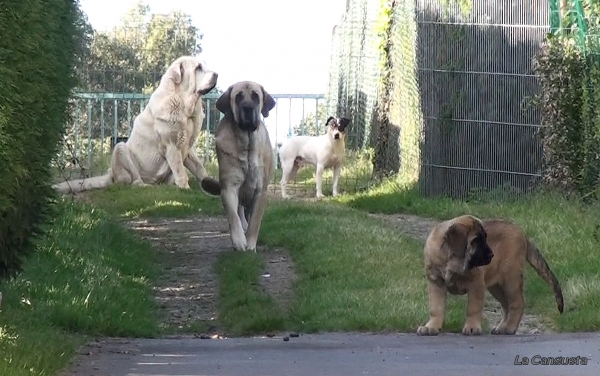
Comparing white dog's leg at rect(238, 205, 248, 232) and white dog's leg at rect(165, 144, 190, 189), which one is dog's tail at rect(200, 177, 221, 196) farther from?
white dog's leg at rect(165, 144, 190, 189)

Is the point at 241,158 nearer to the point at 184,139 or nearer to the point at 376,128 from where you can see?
the point at 184,139

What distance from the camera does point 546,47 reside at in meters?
13.0

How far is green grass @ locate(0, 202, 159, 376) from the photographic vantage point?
6.38 metres

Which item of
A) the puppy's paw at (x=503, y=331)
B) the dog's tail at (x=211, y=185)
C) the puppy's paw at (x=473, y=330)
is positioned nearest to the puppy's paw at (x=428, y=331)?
the puppy's paw at (x=473, y=330)

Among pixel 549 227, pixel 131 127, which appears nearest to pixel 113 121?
pixel 131 127

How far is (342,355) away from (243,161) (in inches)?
199

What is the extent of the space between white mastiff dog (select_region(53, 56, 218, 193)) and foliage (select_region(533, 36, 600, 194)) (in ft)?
18.4

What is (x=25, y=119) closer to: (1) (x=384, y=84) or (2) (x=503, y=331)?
(2) (x=503, y=331)

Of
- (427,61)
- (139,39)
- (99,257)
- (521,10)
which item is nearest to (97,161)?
(139,39)

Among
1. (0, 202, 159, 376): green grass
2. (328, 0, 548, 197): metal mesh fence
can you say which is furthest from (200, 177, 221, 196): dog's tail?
(328, 0, 548, 197): metal mesh fence

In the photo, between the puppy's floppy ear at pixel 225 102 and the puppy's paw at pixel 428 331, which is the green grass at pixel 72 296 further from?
the puppy's paw at pixel 428 331

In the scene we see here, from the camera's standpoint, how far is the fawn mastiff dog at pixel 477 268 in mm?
7688

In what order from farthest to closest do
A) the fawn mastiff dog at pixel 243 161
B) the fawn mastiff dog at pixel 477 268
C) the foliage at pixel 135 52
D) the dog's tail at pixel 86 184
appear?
the foliage at pixel 135 52, the dog's tail at pixel 86 184, the fawn mastiff dog at pixel 243 161, the fawn mastiff dog at pixel 477 268

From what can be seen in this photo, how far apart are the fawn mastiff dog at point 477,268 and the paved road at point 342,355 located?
0.20m
